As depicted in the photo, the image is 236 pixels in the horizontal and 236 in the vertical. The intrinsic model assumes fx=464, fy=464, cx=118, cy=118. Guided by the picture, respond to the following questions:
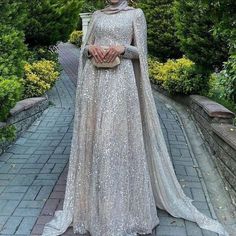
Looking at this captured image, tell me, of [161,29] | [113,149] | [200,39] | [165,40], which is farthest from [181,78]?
[113,149]

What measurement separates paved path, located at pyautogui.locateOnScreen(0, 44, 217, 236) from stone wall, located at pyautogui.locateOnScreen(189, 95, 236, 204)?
1.02ft

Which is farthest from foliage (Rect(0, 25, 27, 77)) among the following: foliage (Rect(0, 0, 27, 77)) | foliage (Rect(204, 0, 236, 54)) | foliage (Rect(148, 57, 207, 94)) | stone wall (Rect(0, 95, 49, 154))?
foliage (Rect(148, 57, 207, 94))

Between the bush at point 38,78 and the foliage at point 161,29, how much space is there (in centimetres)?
276

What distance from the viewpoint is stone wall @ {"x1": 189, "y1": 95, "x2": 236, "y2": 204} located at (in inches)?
202

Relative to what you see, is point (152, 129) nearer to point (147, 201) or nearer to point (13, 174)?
point (147, 201)

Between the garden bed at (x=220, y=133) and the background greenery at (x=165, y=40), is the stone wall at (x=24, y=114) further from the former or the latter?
the garden bed at (x=220, y=133)

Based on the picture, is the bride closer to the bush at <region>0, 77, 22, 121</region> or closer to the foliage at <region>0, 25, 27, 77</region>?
the bush at <region>0, 77, 22, 121</region>

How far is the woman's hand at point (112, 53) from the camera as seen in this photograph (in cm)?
385

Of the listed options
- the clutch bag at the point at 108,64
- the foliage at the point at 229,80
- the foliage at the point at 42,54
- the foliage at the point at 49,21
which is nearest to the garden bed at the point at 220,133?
the foliage at the point at 229,80

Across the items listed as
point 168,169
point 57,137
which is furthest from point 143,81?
point 57,137

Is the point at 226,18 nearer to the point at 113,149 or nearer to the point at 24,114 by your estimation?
the point at 113,149

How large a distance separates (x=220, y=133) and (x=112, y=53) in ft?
7.65

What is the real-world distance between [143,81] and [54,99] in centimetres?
639

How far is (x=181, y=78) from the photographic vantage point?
9102 millimetres
